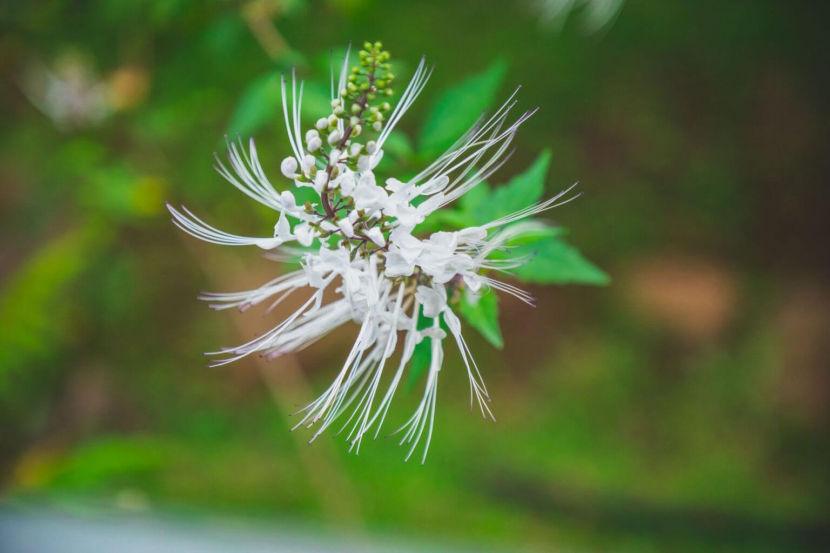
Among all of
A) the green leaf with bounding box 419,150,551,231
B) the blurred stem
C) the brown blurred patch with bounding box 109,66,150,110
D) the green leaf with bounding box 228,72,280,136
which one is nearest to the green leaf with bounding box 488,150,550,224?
the green leaf with bounding box 419,150,551,231

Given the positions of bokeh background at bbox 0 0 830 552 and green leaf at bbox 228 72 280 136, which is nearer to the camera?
green leaf at bbox 228 72 280 136

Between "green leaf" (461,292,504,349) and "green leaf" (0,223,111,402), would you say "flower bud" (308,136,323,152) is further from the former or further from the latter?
"green leaf" (0,223,111,402)

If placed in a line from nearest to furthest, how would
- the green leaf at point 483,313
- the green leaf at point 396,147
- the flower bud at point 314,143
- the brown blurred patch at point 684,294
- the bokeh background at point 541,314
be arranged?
the flower bud at point 314,143, the green leaf at point 483,313, the green leaf at point 396,147, the bokeh background at point 541,314, the brown blurred patch at point 684,294

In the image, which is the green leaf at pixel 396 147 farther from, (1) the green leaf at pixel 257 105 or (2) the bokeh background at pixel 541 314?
(2) the bokeh background at pixel 541 314

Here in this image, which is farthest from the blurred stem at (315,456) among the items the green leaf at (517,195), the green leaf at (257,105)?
the green leaf at (517,195)

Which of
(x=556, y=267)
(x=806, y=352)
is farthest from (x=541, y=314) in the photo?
(x=556, y=267)

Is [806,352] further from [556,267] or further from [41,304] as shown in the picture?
[41,304]
